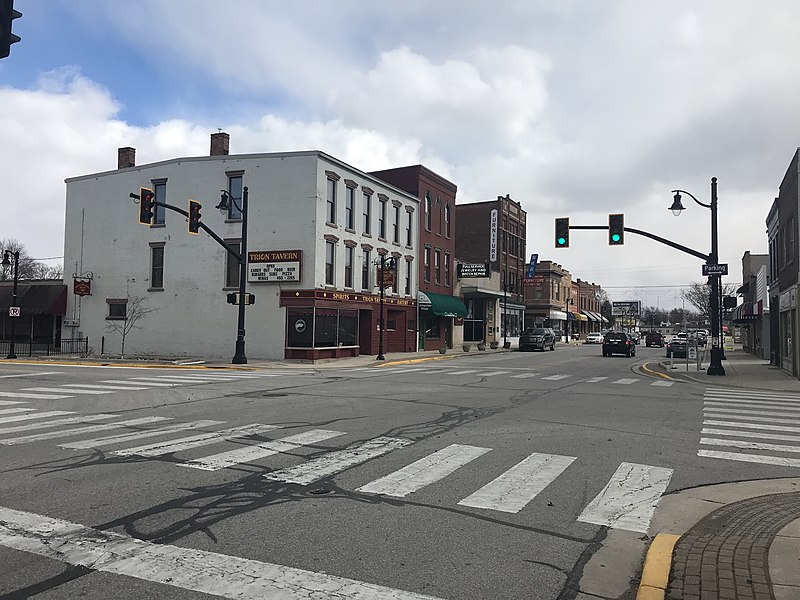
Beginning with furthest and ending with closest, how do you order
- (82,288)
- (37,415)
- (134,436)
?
1. (82,288)
2. (37,415)
3. (134,436)

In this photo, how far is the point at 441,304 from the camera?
44531 millimetres

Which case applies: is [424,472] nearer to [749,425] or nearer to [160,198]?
[749,425]

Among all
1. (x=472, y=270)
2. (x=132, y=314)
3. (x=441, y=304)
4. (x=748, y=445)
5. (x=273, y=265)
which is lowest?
(x=748, y=445)

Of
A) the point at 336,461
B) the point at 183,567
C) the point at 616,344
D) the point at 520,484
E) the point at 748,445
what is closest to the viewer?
the point at 183,567

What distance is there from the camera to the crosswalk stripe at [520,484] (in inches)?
259

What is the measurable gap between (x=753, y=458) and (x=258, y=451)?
683 cm

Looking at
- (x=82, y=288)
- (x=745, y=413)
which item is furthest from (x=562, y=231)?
(x=82, y=288)

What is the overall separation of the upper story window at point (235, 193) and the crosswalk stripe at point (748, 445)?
26.9 m

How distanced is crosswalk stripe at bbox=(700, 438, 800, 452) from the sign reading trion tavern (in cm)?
2334

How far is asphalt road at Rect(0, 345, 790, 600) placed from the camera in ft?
15.3

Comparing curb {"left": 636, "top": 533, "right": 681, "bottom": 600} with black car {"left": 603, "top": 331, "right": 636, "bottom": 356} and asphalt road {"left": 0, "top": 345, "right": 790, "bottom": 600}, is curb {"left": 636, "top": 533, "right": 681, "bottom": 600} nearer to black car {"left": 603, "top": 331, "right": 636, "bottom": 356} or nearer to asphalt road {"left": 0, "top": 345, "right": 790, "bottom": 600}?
asphalt road {"left": 0, "top": 345, "right": 790, "bottom": 600}

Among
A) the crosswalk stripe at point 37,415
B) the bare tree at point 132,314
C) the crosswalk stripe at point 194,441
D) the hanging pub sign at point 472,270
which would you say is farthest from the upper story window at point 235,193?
the crosswalk stripe at point 194,441

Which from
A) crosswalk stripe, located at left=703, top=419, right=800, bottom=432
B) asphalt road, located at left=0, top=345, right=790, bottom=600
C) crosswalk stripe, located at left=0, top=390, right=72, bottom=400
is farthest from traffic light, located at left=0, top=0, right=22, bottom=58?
crosswalk stripe, located at left=703, top=419, right=800, bottom=432

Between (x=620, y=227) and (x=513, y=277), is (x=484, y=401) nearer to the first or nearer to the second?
(x=620, y=227)
